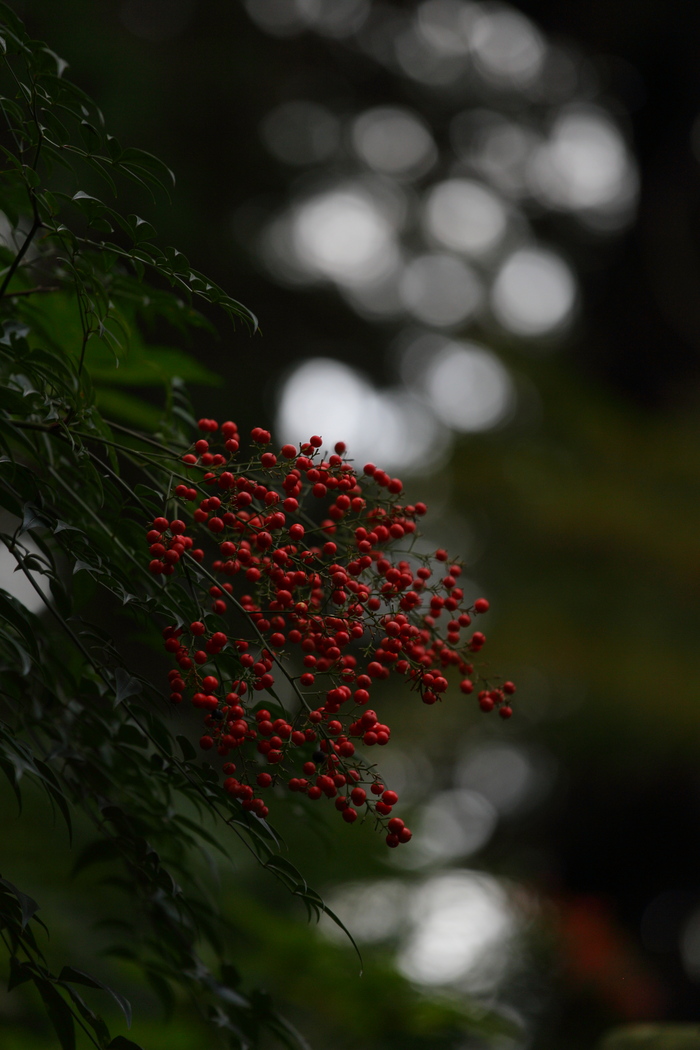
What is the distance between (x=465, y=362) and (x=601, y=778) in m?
3.31

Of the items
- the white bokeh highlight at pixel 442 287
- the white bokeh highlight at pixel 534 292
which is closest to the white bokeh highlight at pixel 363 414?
the white bokeh highlight at pixel 442 287

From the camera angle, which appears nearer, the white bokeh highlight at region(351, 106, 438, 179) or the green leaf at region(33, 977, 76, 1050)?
the green leaf at region(33, 977, 76, 1050)

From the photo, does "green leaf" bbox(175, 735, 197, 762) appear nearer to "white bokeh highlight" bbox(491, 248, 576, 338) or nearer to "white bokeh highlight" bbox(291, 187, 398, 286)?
"white bokeh highlight" bbox(291, 187, 398, 286)

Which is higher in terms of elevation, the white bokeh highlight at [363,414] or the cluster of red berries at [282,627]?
the white bokeh highlight at [363,414]

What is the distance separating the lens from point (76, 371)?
0.86 meters

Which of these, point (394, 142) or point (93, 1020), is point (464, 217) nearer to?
point (394, 142)

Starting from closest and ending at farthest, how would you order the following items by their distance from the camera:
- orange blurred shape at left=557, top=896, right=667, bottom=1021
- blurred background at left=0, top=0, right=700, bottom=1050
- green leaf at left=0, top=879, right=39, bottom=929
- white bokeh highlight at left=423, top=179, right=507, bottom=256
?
green leaf at left=0, top=879, right=39, bottom=929 → blurred background at left=0, top=0, right=700, bottom=1050 → orange blurred shape at left=557, top=896, right=667, bottom=1021 → white bokeh highlight at left=423, top=179, right=507, bottom=256

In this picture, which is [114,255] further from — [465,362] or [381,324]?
[465,362]

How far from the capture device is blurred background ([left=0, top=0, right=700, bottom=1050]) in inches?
129

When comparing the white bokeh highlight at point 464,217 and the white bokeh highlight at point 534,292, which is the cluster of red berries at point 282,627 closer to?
the white bokeh highlight at point 534,292

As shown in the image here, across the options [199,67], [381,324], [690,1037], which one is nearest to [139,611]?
[690,1037]

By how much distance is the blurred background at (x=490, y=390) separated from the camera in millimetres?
3285

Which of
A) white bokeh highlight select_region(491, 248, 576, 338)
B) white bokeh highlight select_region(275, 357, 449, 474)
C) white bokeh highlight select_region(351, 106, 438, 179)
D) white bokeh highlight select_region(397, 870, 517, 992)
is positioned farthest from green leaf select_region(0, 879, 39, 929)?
white bokeh highlight select_region(351, 106, 438, 179)

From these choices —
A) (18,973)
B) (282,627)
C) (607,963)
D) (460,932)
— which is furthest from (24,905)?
(607,963)
